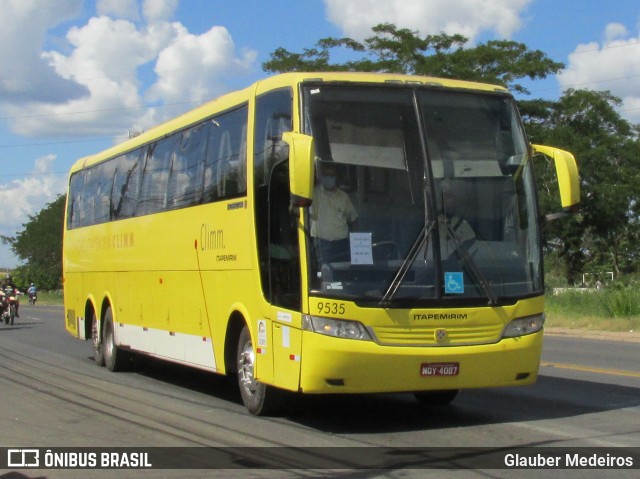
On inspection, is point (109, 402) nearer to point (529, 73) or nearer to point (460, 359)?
point (460, 359)

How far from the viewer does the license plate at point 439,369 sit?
952cm

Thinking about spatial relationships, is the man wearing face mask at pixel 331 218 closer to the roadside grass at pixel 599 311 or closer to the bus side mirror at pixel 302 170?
the bus side mirror at pixel 302 170

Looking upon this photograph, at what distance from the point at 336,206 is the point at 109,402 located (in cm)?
452

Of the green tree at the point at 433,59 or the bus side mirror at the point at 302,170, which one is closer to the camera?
the bus side mirror at the point at 302,170

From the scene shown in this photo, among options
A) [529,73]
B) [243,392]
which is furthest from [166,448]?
[529,73]

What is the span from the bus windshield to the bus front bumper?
437 mm

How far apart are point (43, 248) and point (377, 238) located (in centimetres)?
10659

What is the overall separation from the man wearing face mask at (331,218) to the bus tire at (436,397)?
8.90 feet

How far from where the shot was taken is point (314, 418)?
35.5 feet

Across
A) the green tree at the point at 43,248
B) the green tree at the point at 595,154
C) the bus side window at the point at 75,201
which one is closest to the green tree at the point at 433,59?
the green tree at the point at 595,154

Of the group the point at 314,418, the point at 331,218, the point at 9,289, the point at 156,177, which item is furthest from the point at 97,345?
the point at 9,289

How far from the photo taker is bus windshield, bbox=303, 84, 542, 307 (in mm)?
9484

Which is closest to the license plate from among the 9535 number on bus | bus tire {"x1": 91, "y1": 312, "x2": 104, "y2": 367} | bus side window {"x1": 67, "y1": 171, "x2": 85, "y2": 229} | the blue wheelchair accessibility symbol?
the blue wheelchair accessibility symbol

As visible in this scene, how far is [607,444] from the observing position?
8789 millimetres
